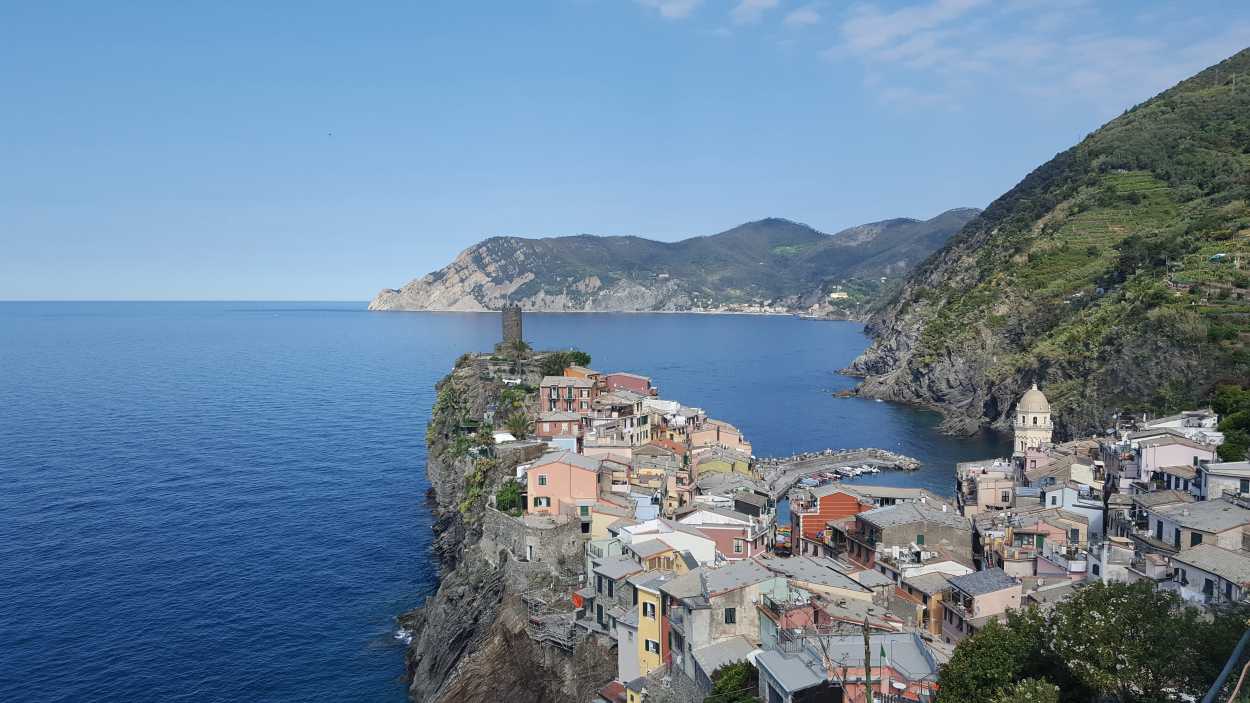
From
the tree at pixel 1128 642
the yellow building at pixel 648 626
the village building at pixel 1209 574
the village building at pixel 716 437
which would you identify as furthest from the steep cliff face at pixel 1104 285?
the yellow building at pixel 648 626

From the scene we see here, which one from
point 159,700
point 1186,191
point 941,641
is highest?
point 1186,191

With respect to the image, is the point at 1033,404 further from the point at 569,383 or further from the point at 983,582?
the point at 983,582

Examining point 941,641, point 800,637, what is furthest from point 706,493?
point 800,637

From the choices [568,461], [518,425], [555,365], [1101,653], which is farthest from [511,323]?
[1101,653]

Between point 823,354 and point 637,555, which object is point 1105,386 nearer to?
point 637,555

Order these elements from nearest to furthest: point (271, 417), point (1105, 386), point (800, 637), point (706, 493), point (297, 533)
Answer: point (800, 637) < point (706, 493) < point (297, 533) < point (1105, 386) < point (271, 417)
